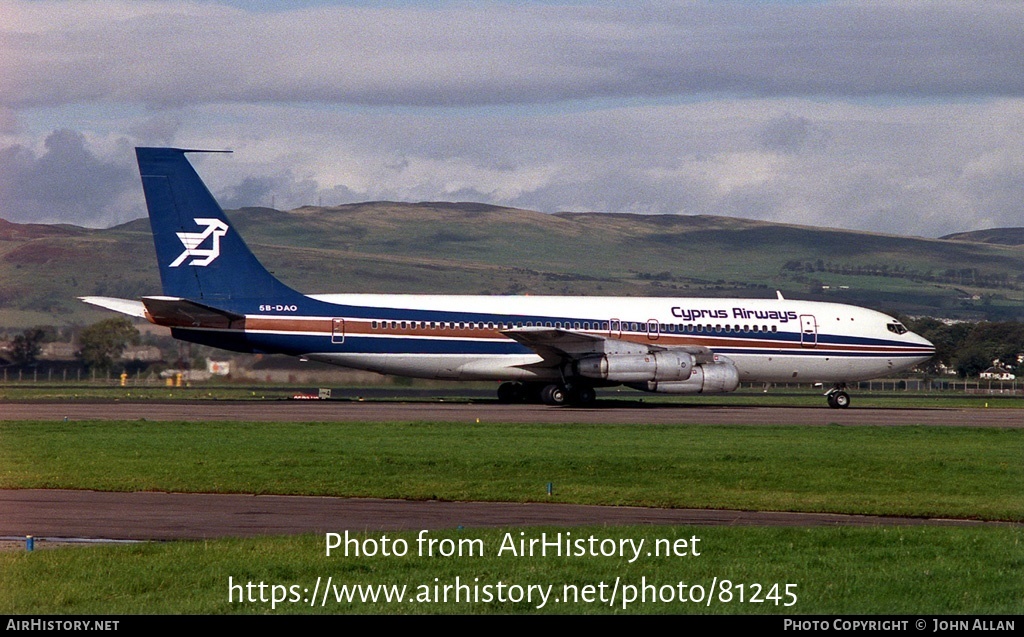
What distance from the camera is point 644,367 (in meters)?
47.0

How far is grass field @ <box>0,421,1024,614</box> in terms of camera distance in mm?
13781

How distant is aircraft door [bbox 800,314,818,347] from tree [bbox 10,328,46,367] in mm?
43889

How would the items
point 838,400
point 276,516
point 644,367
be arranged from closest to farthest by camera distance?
1. point 276,516
2. point 644,367
3. point 838,400

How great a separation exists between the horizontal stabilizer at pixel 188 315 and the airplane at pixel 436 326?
47 millimetres

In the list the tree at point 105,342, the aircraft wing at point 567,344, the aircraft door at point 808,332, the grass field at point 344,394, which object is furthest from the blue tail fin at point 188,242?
the tree at point 105,342

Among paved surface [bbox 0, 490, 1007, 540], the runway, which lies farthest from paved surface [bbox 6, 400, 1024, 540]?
the runway

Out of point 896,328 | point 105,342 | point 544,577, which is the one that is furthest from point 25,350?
point 544,577

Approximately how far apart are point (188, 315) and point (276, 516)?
27524 millimetres

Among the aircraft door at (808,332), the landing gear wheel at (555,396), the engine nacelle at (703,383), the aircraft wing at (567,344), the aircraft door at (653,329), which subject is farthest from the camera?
the aircraft door at (808,332)

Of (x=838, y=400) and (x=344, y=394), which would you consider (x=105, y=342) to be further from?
(x=838, y=400)

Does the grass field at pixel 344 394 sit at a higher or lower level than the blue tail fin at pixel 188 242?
lower

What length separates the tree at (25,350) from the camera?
74.0m

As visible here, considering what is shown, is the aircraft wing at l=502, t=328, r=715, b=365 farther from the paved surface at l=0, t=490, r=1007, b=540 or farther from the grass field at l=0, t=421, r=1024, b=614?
the paved surface at l=0, t=490, r=1007, b=540

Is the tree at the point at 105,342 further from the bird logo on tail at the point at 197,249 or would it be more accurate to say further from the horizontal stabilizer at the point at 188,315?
the horizontal stabilizer at the point at 188,315
